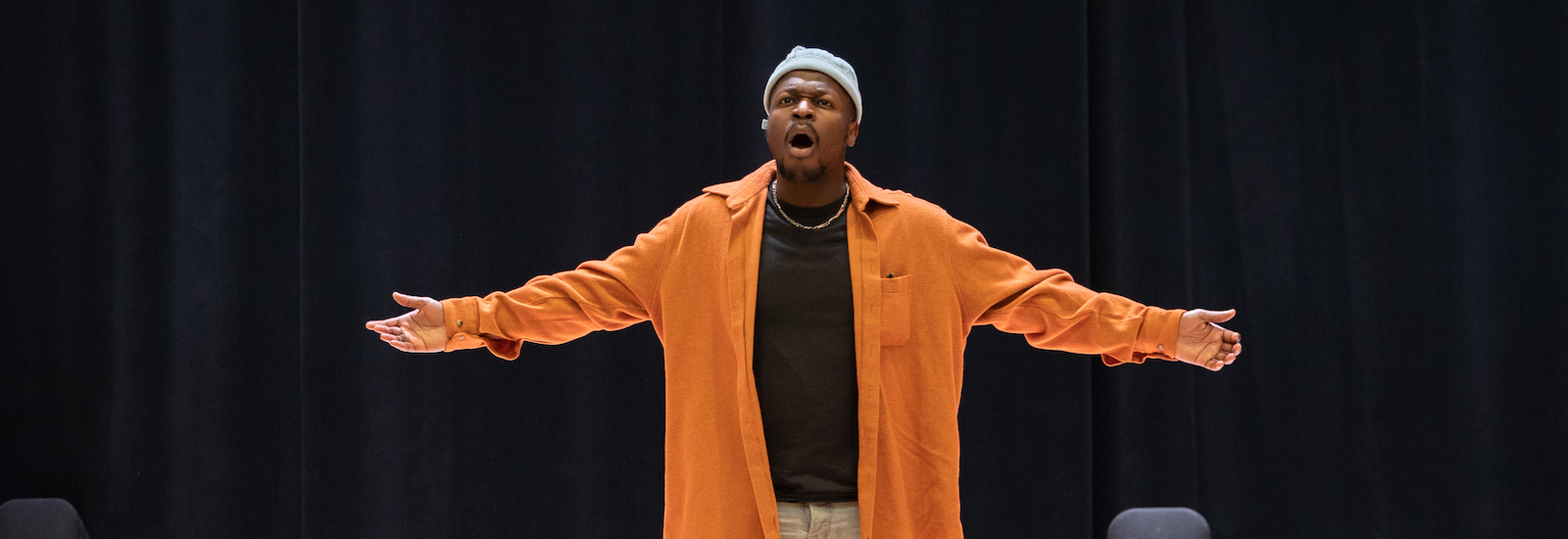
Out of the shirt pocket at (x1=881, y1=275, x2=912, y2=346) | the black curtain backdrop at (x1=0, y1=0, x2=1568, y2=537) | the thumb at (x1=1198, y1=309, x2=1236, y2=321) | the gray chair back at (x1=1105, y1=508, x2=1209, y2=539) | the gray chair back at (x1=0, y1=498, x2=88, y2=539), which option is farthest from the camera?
the black curtain backdrop at (x1=0, y1=0, x2=1568, y2=537)

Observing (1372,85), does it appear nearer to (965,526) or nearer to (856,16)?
(856,16)

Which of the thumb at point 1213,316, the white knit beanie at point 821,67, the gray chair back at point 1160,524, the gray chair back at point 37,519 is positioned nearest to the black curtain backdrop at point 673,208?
the gray chair back at point 37,519

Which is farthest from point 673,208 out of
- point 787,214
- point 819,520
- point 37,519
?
point 37,519

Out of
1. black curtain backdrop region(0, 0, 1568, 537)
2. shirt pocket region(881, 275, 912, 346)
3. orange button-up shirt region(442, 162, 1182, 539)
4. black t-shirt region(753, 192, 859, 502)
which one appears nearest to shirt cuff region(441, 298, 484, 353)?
orange button-up shirt region(442, 162, 1182, 539)

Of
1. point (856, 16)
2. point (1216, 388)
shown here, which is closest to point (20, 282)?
point (856, 16)

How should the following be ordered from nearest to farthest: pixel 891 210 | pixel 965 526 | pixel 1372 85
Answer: pixel 891 210, pixel 965 526, pixel 1372 85

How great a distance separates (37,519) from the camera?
3.22m

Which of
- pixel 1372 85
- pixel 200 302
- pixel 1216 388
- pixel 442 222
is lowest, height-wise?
pixel 1216 388

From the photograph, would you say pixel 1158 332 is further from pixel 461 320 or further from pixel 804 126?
pixel 461 320

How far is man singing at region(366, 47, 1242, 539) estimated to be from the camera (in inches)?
81.8

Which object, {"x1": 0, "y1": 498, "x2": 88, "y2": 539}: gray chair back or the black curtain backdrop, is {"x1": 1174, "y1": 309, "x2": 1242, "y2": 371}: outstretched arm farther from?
{"x1": 0, "y1": 498, "x2": 88, "y2": 539}: gray chair back

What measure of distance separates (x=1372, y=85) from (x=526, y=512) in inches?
110

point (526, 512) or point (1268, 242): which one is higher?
point (1268, 242)

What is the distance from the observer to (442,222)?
340cm
